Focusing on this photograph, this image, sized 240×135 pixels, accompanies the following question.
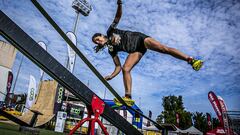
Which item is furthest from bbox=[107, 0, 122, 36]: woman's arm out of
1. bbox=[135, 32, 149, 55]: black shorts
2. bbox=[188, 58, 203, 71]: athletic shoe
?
bbox=[188, 58, 203, 71]: athletic shoe

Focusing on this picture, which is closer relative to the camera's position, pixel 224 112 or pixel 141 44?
pixel 141 44

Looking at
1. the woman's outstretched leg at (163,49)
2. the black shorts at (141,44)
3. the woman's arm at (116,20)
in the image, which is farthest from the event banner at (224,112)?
the woman's arm at (116,20)

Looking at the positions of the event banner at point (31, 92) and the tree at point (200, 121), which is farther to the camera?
the tree at point (200, 121)

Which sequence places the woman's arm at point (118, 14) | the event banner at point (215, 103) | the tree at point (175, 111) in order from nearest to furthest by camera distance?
the woman's arm at point (118, 14), the event banner at point (215, 103), the tree at point (175, 111)

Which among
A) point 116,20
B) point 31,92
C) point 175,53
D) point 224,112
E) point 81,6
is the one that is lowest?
point 224,112

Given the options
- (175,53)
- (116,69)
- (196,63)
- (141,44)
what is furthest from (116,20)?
(196,63)

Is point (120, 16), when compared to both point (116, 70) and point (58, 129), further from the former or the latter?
point (58, 129)

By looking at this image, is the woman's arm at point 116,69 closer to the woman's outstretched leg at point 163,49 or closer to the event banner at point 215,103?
the woman's outstretched leg at point 163,49

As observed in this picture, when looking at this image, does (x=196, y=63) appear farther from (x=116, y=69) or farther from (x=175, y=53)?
(x=116, y=69)

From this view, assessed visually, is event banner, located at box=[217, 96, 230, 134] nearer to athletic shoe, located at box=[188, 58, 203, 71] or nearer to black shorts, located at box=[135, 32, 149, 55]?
athletic shoe, located at box=[188, 58, 203, 71]

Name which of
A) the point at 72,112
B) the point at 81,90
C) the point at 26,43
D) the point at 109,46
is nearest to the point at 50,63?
the point at 26,43

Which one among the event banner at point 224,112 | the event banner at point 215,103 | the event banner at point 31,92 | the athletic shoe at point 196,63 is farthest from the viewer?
the event banner at point 31,92

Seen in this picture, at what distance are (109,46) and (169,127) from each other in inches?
78.1

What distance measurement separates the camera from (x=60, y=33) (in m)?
2.25
